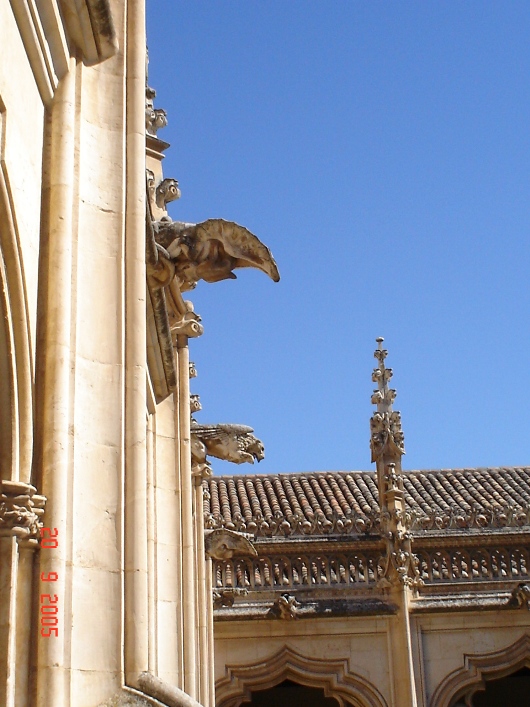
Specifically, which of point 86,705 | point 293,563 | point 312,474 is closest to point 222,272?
point 86,705

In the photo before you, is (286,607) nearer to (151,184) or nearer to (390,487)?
(390,487)

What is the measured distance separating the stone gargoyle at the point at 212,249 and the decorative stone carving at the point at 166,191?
1165mm

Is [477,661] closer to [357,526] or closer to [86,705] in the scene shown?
[357,526]

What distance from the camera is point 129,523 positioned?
5535 millimetres

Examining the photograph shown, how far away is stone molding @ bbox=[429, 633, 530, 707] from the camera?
1859cm

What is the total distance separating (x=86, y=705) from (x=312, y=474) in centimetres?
2131

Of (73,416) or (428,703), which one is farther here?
(428,703)

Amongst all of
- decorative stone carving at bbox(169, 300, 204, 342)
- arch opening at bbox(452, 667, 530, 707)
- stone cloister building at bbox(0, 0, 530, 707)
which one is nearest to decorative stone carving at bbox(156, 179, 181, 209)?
stone cloister building at bbox(0, 0, 530, 707)

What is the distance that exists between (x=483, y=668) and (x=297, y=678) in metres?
2.94

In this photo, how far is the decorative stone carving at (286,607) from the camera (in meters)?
18.4

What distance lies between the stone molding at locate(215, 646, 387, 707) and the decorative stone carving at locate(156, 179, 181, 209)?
10592mm
